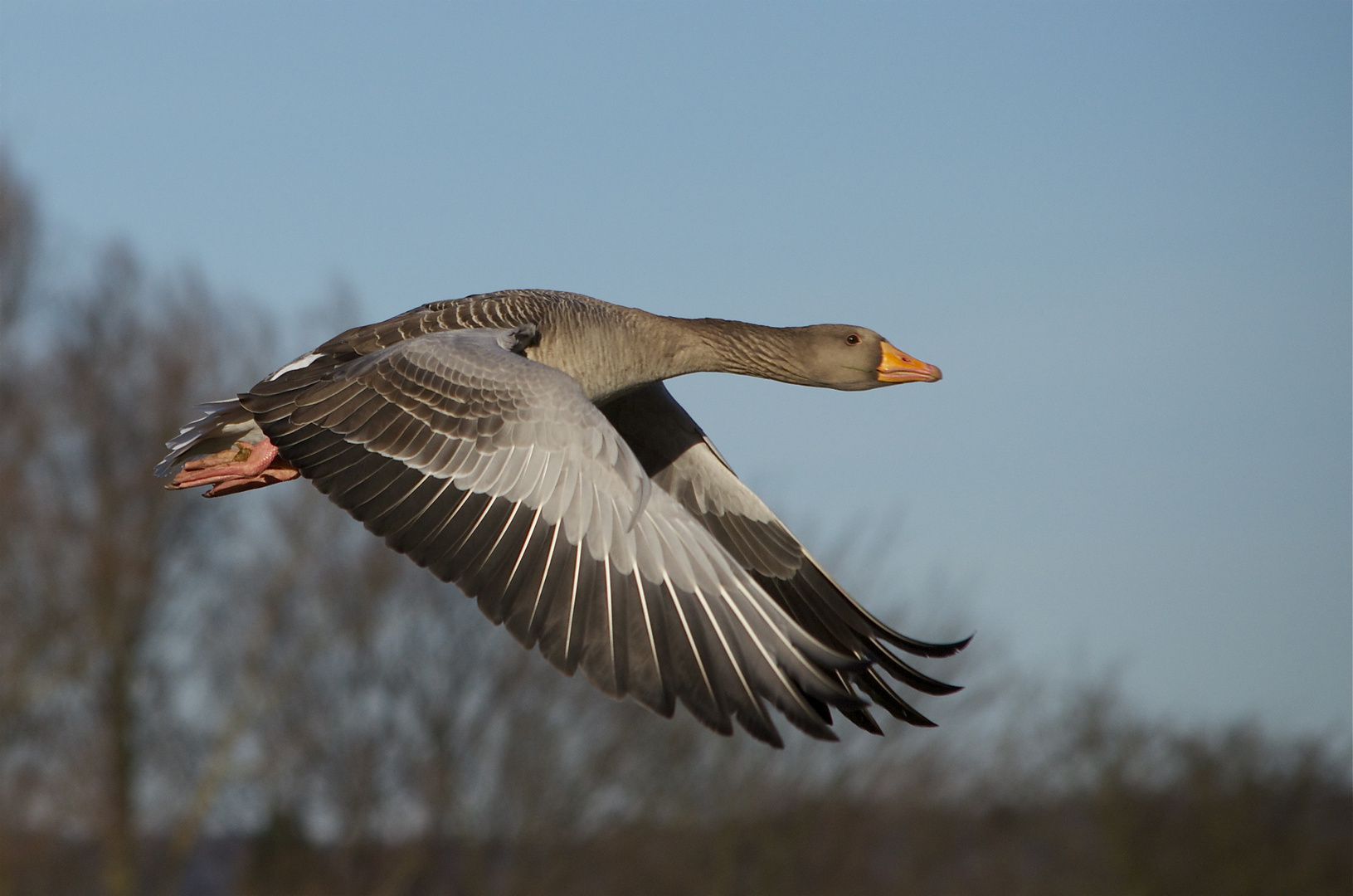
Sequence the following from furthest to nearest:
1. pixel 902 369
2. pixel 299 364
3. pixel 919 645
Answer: pixel 902 369 < pixel 299 364 < pixel 919 645

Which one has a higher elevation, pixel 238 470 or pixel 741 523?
pixel 741 523

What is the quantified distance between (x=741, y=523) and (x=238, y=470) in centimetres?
319

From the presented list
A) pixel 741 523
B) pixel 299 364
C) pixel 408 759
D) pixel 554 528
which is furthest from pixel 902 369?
pixel 408 759

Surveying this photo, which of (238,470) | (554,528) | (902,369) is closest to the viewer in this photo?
(554,528)

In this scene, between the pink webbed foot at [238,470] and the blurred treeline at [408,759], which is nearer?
the pink webbed foot at [238,470]

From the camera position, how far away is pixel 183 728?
36438mm

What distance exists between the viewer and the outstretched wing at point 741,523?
28.2 feet

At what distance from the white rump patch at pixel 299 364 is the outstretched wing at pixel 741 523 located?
205 cm

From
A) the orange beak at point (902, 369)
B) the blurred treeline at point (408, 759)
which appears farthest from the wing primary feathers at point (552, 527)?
the blurred treeline at point (408, 759)

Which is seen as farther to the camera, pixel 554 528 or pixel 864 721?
pixel 864 721

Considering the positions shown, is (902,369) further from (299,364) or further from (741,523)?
(299,364)

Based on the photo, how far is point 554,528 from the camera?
6.80 metres

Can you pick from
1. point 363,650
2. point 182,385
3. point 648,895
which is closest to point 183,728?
point 363,650

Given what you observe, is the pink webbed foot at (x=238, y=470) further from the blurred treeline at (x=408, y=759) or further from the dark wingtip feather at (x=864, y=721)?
the blurred treeline at (x=408, y=759)
